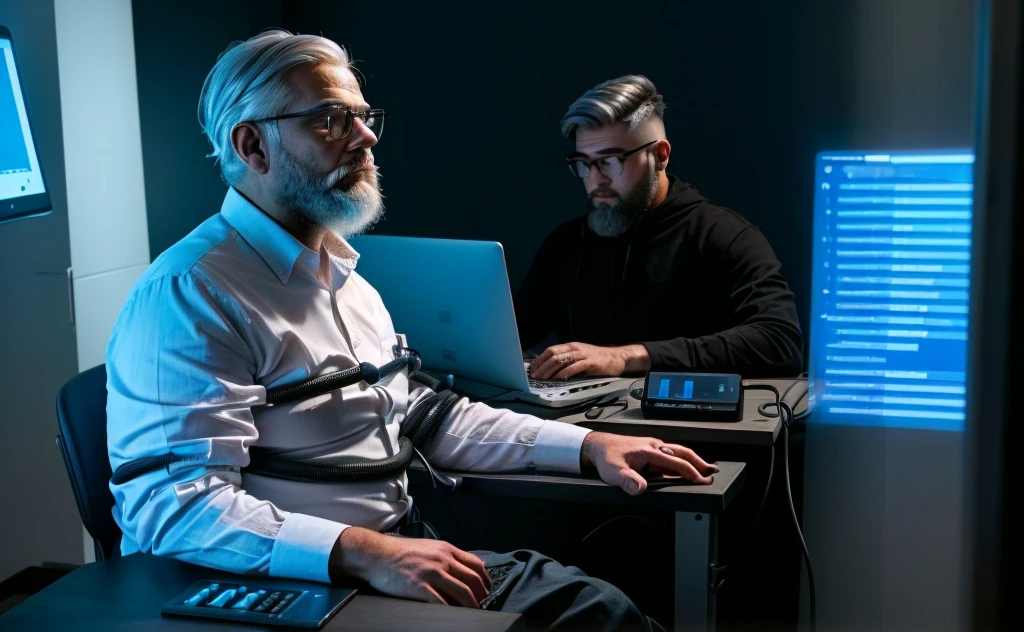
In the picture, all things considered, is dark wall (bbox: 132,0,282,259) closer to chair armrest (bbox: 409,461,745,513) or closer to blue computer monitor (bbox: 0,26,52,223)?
blue computer monitor (bbox: 0,26,52,223)

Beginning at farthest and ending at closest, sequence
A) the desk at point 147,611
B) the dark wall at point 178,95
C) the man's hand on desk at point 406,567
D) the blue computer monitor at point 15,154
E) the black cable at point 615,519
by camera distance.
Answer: the dark wall at point 178,95 → the black cable at point 615,519 → the blue computer monitor at point 15,154 → the man's hand on desk at point 406,567 → the desk at point 147,611

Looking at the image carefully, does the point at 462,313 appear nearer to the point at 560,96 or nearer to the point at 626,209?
the point at 626,209

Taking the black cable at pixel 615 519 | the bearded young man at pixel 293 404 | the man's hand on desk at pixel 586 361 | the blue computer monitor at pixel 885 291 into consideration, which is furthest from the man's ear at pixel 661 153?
the bearded young man at pixel 293 404

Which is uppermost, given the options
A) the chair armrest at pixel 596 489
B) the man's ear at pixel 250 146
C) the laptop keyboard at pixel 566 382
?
the man's ear at pixel 250 146

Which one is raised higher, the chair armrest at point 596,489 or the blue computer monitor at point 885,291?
the blue computer monitor at point 885,291

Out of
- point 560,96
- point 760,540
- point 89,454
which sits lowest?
point 760,540

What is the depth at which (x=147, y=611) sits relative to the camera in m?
0.98

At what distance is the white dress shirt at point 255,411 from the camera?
1151 millimetres

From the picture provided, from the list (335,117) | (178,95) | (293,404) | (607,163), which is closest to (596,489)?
(293,404)

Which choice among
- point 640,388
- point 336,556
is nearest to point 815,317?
point 640,388

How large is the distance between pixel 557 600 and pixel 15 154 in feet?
4.22

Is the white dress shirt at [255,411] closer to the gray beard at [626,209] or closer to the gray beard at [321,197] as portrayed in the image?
the gray beard at [321,197]

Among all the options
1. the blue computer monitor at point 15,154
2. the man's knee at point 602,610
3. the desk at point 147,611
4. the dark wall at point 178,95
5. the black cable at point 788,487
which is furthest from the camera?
the dark wall at point 178,95

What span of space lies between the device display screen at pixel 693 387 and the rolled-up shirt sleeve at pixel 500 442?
0.81ft
